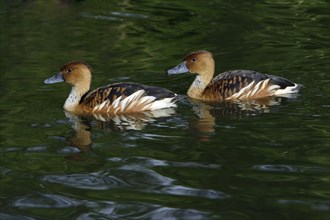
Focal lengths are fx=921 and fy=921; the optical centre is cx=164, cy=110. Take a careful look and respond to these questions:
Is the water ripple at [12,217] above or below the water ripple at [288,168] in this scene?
below

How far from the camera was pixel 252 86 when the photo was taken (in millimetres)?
12328

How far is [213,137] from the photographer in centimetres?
1034

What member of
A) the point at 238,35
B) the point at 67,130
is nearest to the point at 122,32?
the point at 238,35

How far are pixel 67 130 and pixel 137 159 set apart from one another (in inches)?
70.9

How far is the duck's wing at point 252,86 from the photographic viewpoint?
12320mm

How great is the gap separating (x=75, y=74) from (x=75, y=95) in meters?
0.31

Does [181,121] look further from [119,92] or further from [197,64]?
[197,64]

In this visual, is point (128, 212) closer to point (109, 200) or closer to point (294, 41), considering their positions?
point (109, 200)

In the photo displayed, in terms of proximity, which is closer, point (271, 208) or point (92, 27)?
point (271, 208)

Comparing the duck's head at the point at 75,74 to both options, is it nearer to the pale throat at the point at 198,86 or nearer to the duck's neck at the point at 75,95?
the duck's neck at the point at 75,95

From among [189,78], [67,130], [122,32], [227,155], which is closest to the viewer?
[227,155]

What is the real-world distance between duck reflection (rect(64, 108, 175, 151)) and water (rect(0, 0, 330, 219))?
25 millimetres

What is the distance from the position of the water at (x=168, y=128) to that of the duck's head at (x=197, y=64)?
1.22ft

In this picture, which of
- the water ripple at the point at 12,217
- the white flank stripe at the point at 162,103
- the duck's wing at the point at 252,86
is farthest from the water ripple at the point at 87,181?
the duck's wing at the point at 252,86
